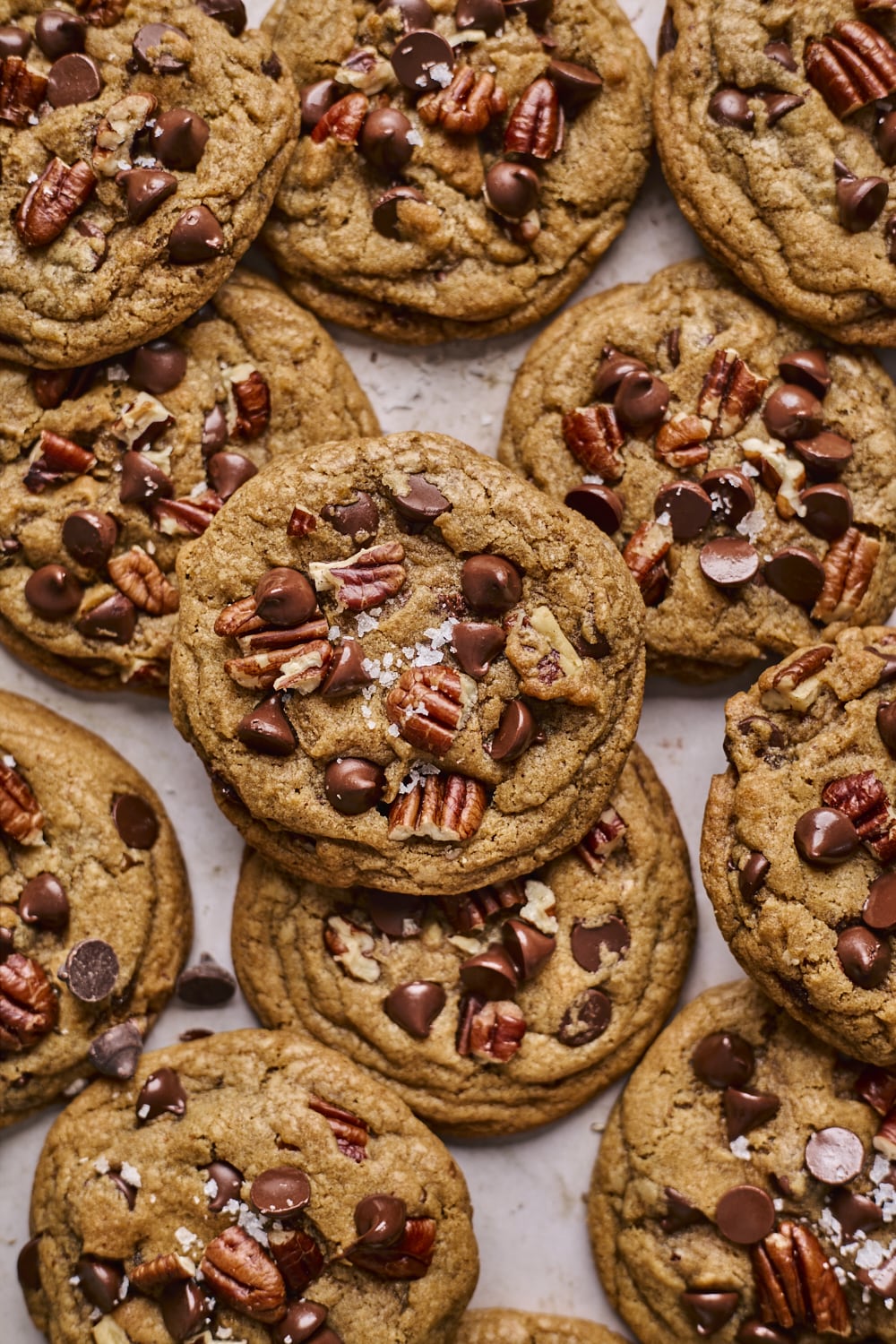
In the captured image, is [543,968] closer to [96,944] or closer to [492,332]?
[96,944]

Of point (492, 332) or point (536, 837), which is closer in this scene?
point (536, 837)

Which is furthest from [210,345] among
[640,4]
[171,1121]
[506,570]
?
[171,1121]

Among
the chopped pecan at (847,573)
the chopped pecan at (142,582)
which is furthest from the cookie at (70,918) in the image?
the chopped pecan at (847,573)

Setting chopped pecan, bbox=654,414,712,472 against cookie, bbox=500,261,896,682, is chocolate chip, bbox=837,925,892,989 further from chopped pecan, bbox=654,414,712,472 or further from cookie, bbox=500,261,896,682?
chopped pecan, bbox=654,414,712,472

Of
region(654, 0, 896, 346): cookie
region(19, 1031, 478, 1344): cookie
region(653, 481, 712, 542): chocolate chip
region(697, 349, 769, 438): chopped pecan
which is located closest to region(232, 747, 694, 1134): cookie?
region(19, 1031, 478, 1344): cookie

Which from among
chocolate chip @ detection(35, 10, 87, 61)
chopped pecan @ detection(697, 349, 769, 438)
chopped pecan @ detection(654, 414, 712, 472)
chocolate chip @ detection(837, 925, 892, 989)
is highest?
chocolate chip @ detection(35, 10, 87, 61)

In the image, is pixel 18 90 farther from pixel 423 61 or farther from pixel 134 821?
pixel 134 821
